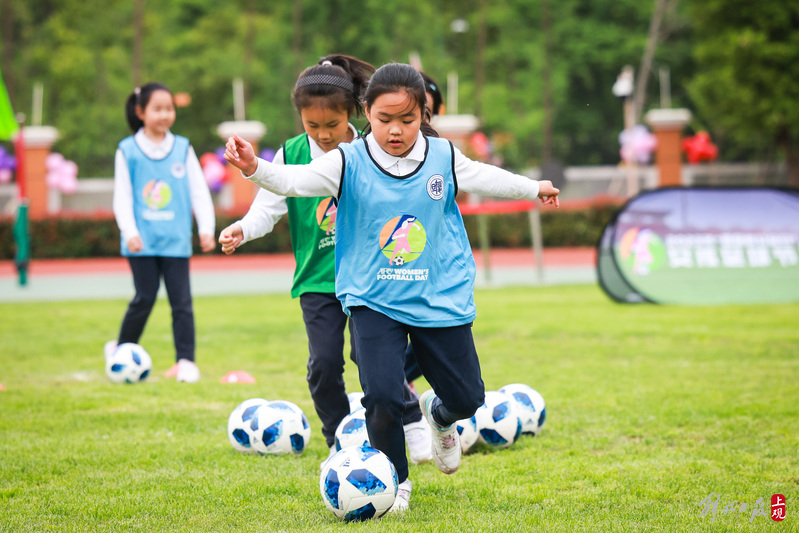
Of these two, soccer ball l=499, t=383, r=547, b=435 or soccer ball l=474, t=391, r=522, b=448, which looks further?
soccer ball l=499, t=383, r=547, b=435

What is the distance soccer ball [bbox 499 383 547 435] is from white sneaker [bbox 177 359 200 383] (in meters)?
2.74

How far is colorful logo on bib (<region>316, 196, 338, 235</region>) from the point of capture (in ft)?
13.9

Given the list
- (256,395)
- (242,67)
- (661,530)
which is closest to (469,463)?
(661,530)

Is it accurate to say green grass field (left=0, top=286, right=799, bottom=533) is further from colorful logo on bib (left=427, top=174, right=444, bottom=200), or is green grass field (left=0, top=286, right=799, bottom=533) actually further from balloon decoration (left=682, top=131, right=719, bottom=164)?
balloon decoration (left=682, top=131, right=719, bottom=164)

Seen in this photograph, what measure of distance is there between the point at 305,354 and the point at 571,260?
1328cm

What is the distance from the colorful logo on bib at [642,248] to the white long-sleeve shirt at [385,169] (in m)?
7.46

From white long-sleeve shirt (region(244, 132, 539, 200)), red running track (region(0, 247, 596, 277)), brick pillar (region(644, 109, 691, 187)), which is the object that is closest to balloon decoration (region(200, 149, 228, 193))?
red running track (region(0, 247, 596, 277))

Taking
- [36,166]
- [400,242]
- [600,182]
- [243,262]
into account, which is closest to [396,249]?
[400,242]

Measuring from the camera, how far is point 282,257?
21750 millimetres

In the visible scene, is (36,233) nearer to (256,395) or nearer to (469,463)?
(256,395)

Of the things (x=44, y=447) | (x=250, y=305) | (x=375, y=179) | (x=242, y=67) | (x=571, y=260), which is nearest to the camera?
(x=375, y=179)

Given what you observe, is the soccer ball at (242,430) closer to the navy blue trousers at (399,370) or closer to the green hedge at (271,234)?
the navy blue trousers at (399,370)

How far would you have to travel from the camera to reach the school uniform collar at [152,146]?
6645 mm

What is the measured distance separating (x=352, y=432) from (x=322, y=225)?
0.98 m
